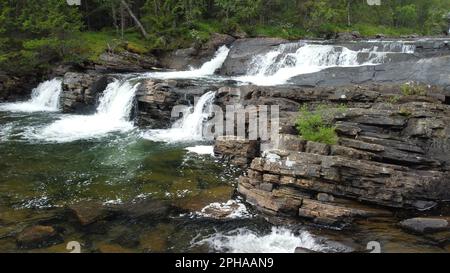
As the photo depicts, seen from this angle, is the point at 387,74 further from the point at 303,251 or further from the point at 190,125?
the point at 303,251

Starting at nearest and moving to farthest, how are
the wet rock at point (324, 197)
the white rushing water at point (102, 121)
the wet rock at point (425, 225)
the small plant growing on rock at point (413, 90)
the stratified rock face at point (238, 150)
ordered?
the wet rock at point (425, 225), the wet rock at point (324, 197), the stratified rock face at point (238, 150), the small plant growing on rock at point (413, 90), the white rushing water at point (102, 121)

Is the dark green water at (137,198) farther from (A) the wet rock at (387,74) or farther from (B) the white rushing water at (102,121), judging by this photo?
(A) the wet rock at (387,74)

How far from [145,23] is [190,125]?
964 inches

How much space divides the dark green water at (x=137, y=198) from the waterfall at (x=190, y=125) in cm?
120

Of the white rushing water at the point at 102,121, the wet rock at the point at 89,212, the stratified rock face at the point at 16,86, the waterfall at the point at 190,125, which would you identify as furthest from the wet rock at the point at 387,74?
the stratified rock face at the point at 16,86

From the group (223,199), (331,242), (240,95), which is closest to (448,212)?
(331,242)

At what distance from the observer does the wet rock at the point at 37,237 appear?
10.7 m

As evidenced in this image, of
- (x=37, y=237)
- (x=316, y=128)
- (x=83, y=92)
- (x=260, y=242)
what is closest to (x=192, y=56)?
(x=83, y=92)

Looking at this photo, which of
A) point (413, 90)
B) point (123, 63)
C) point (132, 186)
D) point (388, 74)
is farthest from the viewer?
point (123, 63)

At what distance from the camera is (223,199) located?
13.4 m

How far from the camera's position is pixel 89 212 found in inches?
492

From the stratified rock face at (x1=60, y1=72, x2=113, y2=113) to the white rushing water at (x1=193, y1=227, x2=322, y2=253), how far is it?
19110mm
